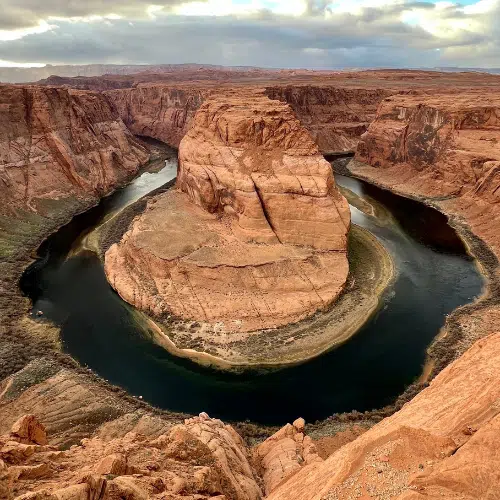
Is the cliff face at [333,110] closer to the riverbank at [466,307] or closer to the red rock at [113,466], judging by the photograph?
the riverbank at [466,307]

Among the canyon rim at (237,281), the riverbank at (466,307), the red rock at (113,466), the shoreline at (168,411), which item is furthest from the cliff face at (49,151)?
the riverbank at (466,307)

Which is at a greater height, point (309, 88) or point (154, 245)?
point (309, 88)

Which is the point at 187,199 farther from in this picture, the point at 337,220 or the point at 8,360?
the point at 8,360

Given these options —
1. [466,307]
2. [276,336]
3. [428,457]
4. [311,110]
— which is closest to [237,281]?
[276,336]

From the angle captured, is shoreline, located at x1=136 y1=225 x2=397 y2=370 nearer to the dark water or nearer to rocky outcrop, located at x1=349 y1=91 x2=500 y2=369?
the dark water

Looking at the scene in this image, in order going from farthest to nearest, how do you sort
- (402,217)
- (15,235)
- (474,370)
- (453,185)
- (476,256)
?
(453,185) → (402,217) → (15,235) → (476,256) → (474,370)

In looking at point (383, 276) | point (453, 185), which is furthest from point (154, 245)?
point (453, 185)

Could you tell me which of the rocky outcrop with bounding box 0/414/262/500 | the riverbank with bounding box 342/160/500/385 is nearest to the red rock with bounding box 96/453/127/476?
the rocky outcrop with bounding box 0/414/262/500
